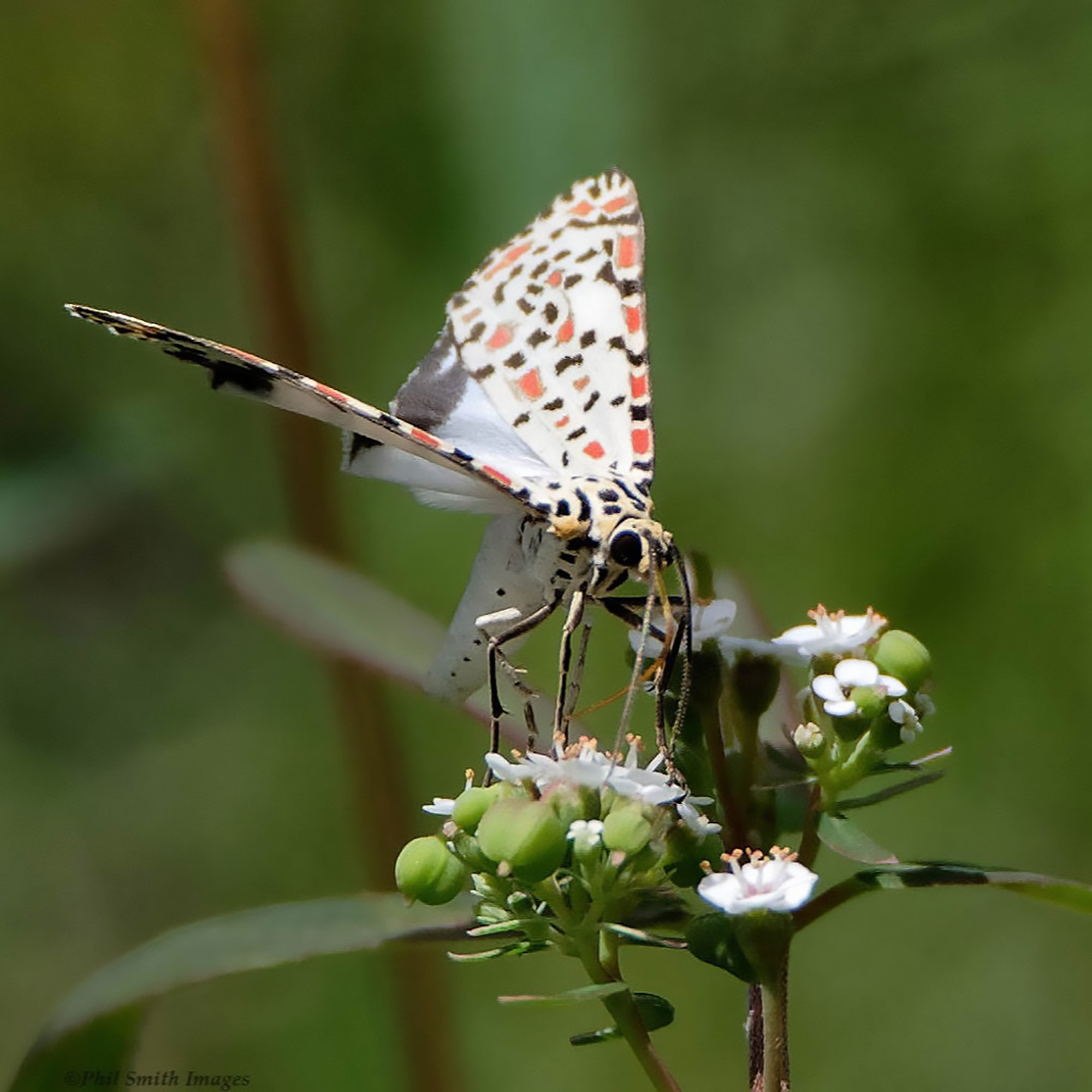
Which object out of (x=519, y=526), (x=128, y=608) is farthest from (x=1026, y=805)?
(x=128, y=608)

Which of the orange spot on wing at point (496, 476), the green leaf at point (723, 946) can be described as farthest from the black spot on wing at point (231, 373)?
the green leaf at point (723, 946)

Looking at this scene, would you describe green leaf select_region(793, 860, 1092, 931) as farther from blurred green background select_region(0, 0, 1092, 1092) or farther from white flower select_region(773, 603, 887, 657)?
blurred green background select_region(0, 0, 1092, 1092)

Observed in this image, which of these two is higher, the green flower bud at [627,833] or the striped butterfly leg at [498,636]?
the striped butterfly leg at [498,636]

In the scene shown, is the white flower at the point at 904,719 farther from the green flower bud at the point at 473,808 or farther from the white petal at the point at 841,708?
the green flower bud at the point at 473,808

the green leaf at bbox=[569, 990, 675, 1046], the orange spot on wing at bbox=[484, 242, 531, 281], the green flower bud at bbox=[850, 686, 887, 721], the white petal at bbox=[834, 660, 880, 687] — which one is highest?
the orange spot on wing at bbox=[484, 242, 531, 281]

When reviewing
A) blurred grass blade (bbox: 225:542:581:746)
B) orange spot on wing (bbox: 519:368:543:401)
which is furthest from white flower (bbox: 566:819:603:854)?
orange spot on wing (bbox: 519:368:543:401)

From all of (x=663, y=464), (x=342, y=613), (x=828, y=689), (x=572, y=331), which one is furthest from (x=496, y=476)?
(x=663, y=464)

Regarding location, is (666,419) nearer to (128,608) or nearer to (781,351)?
(781,351)
